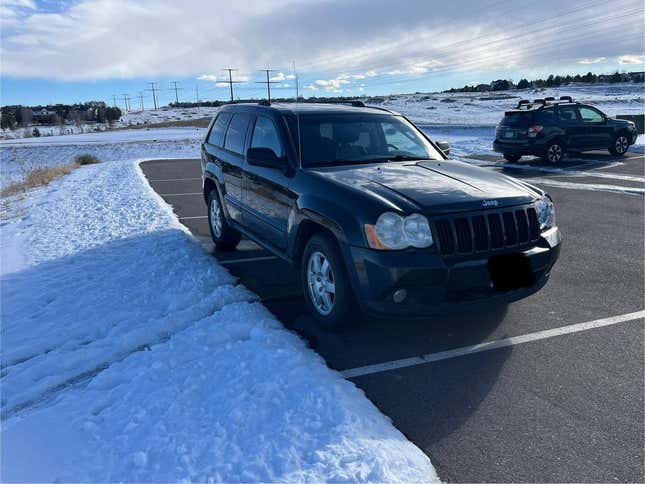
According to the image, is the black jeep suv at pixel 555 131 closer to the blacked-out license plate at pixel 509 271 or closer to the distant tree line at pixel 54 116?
the blacked-out license plate at pixel 509 271

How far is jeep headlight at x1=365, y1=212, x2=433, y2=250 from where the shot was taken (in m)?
3.61

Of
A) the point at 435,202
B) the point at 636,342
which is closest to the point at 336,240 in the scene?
the point at 435,202

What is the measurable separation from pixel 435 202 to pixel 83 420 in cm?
272

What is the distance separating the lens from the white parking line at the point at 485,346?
366 cm

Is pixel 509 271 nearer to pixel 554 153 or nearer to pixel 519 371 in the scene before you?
pixel 519 371

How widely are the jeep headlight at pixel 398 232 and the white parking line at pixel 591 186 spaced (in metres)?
8.76

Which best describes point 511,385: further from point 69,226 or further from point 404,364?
point 69,226

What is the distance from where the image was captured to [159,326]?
4.29 m

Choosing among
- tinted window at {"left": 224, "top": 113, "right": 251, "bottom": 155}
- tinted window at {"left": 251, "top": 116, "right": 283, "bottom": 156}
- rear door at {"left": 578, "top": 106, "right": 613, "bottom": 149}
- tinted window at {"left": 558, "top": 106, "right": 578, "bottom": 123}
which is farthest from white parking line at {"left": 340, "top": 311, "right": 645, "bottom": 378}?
rear door at {"left": 578, "top": 106, "right": 613, "bottom": 149}

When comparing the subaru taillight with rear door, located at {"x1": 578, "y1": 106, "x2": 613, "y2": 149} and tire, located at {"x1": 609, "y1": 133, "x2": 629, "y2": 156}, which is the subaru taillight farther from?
tire, located at {"x1": 609, "y1": 133, "x2": 629, "y2": 156}

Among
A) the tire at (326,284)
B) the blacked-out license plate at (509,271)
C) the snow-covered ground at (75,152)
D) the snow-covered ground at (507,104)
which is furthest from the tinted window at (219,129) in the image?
the snow-covered ground at (507,104)

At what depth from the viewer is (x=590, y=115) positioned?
639 inches

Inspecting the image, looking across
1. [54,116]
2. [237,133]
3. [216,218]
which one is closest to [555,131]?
[216,218]

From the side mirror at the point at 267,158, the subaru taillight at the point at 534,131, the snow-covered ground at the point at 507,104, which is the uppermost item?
the snow-covered ground at the point at 507,104
